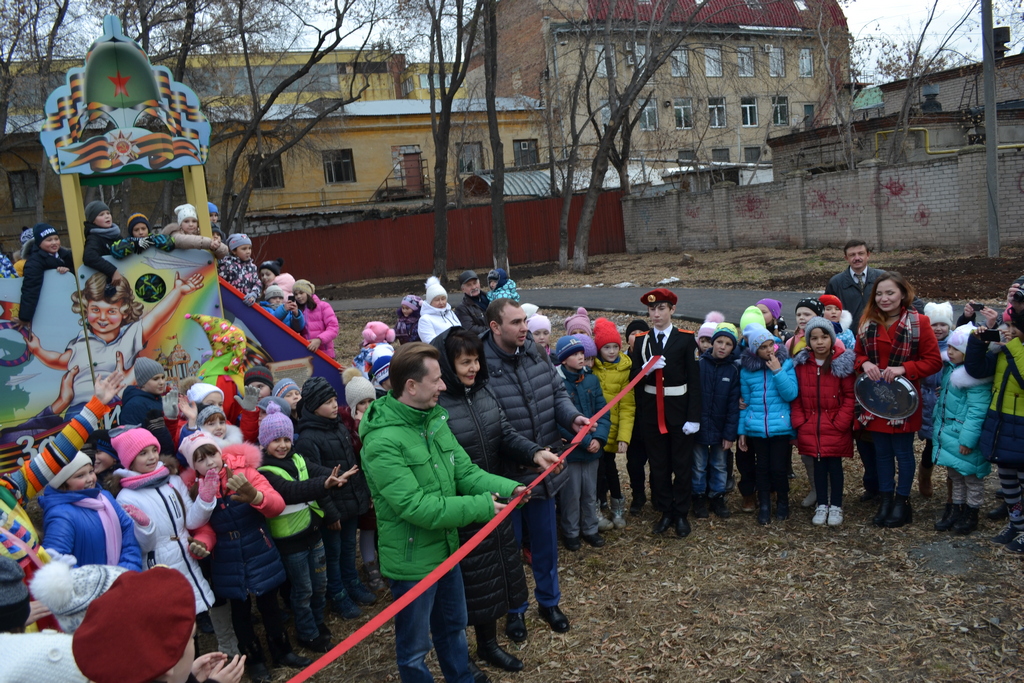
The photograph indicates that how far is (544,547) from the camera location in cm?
438

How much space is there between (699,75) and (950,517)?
37.3m

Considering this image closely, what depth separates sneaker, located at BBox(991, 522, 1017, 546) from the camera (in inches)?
189

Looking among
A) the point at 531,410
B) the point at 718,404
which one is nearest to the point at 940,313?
the point at 718,404

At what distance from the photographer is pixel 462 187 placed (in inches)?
1398

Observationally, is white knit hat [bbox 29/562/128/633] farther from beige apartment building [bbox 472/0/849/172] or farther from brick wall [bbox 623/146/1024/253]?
beige apartment building [bbox 472/0/849/172]

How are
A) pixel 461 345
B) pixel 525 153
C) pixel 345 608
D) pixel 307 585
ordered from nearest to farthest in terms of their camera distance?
pixel 461 345 < pixel 307 585 < pixel 345 608 < pixel 525 153

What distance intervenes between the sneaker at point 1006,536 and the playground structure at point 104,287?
20.8ft

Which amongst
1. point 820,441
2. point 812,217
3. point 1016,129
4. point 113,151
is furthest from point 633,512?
point 1016,129

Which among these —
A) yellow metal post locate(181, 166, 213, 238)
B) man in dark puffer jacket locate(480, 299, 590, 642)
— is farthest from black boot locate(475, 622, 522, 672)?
yellow metal post locate(181, 166, 213, 238)

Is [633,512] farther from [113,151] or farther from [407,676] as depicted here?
[113,151]

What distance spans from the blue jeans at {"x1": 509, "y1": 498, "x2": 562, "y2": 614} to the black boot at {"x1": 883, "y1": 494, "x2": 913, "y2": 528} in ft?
8.35

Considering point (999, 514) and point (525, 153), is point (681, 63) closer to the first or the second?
point (525, 153)

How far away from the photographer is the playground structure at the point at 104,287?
6527 millimetres

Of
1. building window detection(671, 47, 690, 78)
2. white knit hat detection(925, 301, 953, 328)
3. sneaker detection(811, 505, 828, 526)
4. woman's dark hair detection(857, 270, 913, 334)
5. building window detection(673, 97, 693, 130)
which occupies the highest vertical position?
building window detection(673, 97, 693, 130)
